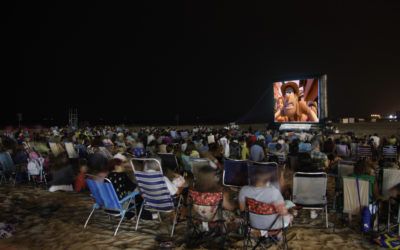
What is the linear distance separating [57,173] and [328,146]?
30.3 ft

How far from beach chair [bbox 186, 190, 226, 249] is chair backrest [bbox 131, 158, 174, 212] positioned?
1.60ft

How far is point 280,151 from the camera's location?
11.2m

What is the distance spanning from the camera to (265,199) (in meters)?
4.16

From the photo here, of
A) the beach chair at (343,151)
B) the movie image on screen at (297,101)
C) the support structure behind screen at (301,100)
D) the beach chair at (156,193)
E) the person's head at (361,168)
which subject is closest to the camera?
the beach chair at (156,193)

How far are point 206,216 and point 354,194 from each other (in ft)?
7.27

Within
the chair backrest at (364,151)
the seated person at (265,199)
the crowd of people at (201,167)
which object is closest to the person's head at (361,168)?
the crowd of people at (201,167)

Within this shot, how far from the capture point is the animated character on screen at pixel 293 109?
27.4 metres

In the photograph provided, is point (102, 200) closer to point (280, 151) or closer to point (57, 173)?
point (57, 173)

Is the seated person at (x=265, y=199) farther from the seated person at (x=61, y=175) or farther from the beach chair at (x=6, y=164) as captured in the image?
the beach chair at (x=6, y=164)

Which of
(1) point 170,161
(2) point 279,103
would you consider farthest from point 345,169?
(2) point 279,103

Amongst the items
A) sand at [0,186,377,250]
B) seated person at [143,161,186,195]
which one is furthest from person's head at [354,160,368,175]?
seated person at [143,161,186,195]

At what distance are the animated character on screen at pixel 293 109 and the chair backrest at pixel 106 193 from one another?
2391cm

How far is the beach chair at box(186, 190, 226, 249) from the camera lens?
4492 mm

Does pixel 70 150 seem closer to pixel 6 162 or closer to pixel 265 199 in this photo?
pixel 6 162
